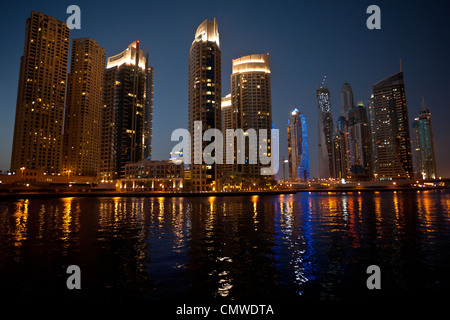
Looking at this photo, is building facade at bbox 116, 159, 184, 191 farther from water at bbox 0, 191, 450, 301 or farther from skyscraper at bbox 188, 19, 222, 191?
water at bbox 0, 191, 450, 301

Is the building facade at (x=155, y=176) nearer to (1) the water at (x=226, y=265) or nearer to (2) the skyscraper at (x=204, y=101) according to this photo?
(2) the skyscraper at (x=204, y=101)

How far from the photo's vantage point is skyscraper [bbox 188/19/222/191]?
168 metres

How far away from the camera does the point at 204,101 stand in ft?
566

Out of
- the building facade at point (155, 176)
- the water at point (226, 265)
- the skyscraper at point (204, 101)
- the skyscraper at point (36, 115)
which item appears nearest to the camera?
the water at point (226, 265)

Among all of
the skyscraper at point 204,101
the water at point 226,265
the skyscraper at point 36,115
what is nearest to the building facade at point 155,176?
the skyscraper at point 204,101

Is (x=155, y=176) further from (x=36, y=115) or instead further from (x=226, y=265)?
(x=226, y=265)

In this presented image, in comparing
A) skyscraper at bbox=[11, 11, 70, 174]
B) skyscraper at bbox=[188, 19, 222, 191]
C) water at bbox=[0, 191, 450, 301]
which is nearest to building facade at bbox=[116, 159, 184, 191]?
skyscraper at bbox=[188, 19, 222, 191]

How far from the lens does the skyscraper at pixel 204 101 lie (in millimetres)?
168250
